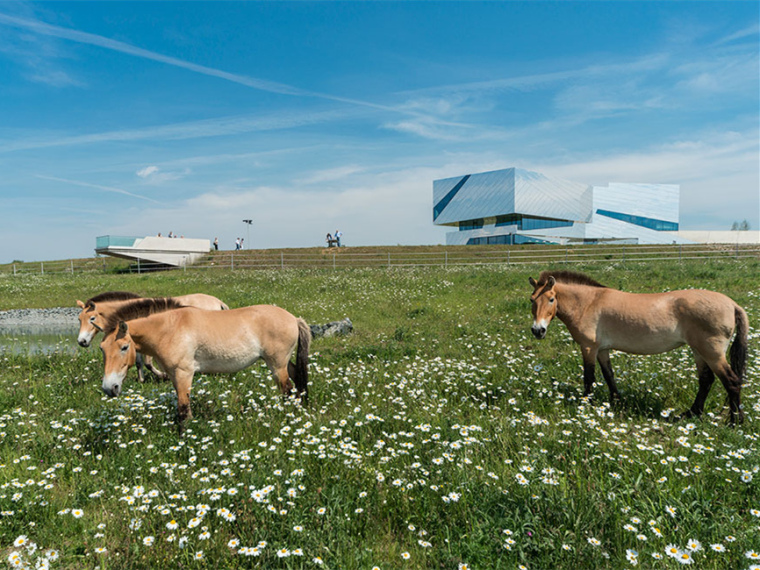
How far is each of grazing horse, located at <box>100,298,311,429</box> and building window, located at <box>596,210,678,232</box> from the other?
320 ft

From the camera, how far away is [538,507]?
11.9ft

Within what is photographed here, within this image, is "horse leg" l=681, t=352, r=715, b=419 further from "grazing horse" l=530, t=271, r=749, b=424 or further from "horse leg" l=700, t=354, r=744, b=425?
"horse leg" l=700, t=354, r=744, b=425

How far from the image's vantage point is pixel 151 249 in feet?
157

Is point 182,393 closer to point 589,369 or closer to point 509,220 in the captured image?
point 589,369

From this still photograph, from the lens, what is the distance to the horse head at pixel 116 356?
5637 mm

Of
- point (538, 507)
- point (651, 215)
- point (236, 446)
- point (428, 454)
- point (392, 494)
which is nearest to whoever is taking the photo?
point (538, 507)

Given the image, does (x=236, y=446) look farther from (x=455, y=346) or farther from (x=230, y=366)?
(x=455, y=346)

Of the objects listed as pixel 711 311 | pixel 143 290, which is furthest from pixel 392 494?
pixel 143 290

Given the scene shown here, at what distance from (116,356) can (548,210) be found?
8866cm

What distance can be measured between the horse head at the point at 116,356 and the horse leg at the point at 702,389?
795 centimetres

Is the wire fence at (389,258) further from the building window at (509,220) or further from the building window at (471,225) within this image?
the building window at (471,225)

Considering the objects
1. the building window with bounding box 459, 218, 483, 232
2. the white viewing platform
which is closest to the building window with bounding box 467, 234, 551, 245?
the building window with bounding box 459, 218, 483, 232

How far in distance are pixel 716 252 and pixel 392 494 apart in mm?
43360

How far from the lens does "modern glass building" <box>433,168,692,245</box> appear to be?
3258 inches
